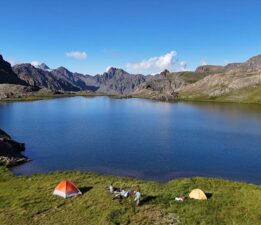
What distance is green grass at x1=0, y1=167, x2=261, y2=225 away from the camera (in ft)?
125

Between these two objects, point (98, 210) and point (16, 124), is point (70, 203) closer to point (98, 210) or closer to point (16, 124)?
point (98, 210)

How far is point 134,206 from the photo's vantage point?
4197 centimetres

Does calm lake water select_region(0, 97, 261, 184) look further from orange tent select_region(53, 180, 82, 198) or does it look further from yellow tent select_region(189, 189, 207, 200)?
orange tent select_region(53, 180, 82, 198)

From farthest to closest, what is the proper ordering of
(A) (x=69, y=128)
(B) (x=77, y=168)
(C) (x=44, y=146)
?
1. (A) (x=69, y=128)
2. (C) (x=44, y=146)
3. (B) (x=77, y=168)

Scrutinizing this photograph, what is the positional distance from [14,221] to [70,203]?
7.79 metres

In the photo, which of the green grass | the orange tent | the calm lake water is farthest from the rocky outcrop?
the orange tent

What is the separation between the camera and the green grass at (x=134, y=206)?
38.2 meters

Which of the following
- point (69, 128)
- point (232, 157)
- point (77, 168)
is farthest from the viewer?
point (69, 128)

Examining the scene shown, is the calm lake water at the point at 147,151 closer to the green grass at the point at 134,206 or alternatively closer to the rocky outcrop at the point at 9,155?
the rocky outcrop at the point at 9,155

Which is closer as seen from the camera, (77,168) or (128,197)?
(128,197)

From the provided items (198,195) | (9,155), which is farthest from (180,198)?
(9,155)

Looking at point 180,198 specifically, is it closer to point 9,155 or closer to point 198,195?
point 198,195

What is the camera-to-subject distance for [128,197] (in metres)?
44.7

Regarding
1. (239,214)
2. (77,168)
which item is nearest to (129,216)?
(239,214)
